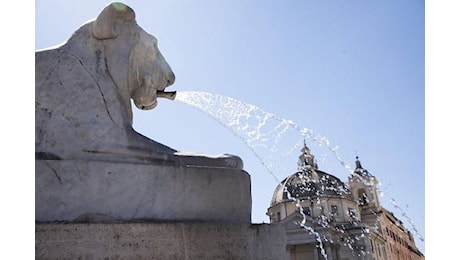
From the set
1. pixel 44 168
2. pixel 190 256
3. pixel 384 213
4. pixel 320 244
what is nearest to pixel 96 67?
pixel 44 168

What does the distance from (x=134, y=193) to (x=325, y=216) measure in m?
50.8

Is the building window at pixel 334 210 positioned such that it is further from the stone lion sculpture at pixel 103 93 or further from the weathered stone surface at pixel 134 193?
the weathered stone surface at pixel 134 193

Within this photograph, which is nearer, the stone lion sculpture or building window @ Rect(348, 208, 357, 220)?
the stone lion sculpture

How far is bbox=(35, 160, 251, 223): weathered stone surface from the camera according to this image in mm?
2914

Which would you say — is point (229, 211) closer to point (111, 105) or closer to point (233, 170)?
point (233, 170)

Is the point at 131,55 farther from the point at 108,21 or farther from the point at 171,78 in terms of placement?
the point at 171,78

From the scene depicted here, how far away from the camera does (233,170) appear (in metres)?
3.39

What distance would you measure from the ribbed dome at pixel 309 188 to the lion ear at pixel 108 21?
1852 inches

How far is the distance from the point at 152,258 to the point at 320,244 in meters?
46.6

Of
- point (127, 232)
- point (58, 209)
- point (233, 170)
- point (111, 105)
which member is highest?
point (111, 105)

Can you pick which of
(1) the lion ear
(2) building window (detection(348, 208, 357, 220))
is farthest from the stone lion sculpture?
(2) building window (detection(348, 208, 357, 220))

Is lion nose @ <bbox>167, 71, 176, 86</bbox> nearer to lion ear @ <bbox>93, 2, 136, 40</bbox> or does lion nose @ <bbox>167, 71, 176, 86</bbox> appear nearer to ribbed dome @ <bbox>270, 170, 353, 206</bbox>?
lion ear @ <bbox>93, 2, 136, 40</bbox>

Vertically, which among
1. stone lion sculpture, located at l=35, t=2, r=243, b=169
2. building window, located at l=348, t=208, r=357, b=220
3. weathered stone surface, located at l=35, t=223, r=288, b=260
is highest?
building window, located at l=348, t=208, r=357, b=220

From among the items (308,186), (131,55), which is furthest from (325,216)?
(131,55)
